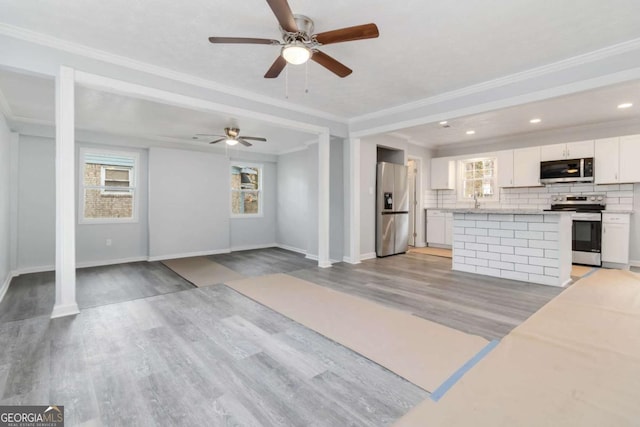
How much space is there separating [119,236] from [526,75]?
709 cm

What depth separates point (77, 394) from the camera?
1747 mm

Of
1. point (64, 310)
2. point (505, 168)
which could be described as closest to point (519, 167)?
point (505, 168)

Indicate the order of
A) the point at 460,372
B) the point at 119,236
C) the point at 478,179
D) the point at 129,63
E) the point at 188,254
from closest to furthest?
the point at 460,372
the point at 129,63
the point at 119,236
the point at 188,254
the point at 478,179

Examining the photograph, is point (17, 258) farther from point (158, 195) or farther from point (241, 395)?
point (241, 395)

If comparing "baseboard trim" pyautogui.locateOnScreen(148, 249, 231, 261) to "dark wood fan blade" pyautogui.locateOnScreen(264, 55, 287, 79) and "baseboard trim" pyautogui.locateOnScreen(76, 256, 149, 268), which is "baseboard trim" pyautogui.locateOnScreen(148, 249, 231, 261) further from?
"dark wood fan blade" pyautogui.locateOnScreen(264, 55, 287, 79)

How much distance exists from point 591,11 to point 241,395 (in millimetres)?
3848

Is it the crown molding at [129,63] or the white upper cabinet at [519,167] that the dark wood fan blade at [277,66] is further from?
the white upper cabinet at [519,167]

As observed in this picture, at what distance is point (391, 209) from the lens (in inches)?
242

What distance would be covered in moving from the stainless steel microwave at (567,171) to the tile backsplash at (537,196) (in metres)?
0.37

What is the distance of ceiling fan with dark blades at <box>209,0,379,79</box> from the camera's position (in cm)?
211

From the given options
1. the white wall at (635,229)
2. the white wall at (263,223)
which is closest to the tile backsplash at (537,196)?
the white wall at (635,229)

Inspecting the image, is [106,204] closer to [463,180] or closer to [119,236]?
Result: [119,236]

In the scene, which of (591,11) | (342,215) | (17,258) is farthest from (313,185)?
(17,258)

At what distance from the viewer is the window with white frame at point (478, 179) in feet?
22.4
